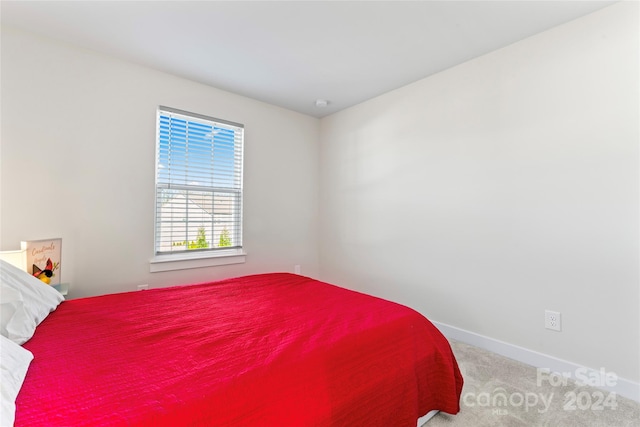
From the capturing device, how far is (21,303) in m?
1.28

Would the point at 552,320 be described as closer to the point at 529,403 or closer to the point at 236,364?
the point at 529,403

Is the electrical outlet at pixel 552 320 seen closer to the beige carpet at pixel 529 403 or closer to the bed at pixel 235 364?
→ the beige carpet at pixel 529 403

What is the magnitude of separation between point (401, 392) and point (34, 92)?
3.05 m

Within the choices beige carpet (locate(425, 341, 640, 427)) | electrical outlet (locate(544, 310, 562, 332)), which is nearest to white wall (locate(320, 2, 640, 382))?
electrical outlet (locate(544, 310, 562, 332))

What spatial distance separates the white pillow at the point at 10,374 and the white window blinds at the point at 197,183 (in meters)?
1.77

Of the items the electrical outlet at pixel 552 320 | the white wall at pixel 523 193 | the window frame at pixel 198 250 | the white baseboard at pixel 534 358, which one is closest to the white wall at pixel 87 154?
the window frame at pixel 198 250

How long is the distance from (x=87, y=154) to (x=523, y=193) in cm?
337

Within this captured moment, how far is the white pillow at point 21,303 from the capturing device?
3.82ft

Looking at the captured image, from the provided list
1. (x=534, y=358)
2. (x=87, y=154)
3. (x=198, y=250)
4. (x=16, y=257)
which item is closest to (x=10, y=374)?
(x=16, y=257)

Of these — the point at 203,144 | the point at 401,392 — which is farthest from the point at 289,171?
the point at 401,392

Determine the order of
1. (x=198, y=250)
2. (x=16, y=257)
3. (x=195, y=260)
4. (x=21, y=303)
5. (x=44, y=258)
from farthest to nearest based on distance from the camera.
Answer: (x=198, y=250)
(x=195, y=260)
(x=44, y=258)
(x=16, y=257)
(x=21, y=303)

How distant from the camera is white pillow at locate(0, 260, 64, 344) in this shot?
117cm

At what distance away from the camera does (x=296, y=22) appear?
1982 millimetres

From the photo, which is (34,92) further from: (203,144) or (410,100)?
(410,100)
